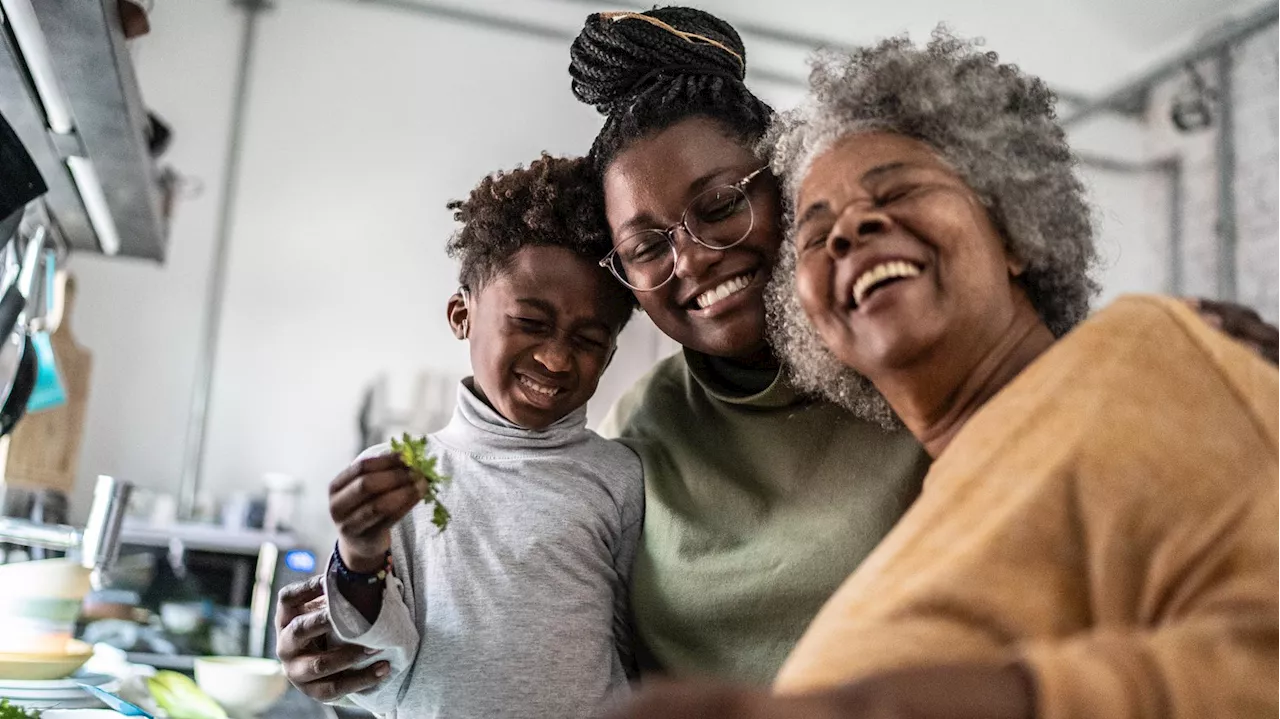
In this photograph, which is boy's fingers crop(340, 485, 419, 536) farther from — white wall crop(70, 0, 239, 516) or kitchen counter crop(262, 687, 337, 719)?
white wall crop(70, 0, 239, 516)

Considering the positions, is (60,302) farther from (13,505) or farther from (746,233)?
(746,233)

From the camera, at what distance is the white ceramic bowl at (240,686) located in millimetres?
2064

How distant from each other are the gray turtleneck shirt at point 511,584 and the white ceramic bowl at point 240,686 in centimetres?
74

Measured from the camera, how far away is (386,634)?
4.20 feet

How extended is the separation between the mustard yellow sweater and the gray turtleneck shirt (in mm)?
691

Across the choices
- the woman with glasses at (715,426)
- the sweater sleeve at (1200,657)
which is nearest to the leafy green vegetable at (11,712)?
the woman with glasses at (715,426)

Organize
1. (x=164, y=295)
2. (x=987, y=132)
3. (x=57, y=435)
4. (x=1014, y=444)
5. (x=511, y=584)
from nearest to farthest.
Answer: (x=1014, y=444) → (x=987, y=132) → (x=511, y=584) → (x=57, y=435) → (x=164, y=295)

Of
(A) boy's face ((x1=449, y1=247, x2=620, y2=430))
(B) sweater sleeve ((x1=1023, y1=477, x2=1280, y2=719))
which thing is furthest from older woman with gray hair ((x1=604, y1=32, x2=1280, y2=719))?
(A) boy's face ((x1=449, y1=247, x2=620, y2=430))

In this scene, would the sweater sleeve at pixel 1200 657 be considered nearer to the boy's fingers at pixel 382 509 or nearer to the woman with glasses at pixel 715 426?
the woman with glasses at pixel 715 426

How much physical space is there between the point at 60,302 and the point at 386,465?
9.15 ft

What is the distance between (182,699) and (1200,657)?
6.07ft

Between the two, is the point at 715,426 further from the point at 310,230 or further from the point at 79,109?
the point at 310,230

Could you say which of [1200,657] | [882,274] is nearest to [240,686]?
[882,274]

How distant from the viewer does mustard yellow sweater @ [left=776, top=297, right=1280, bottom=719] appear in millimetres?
580
